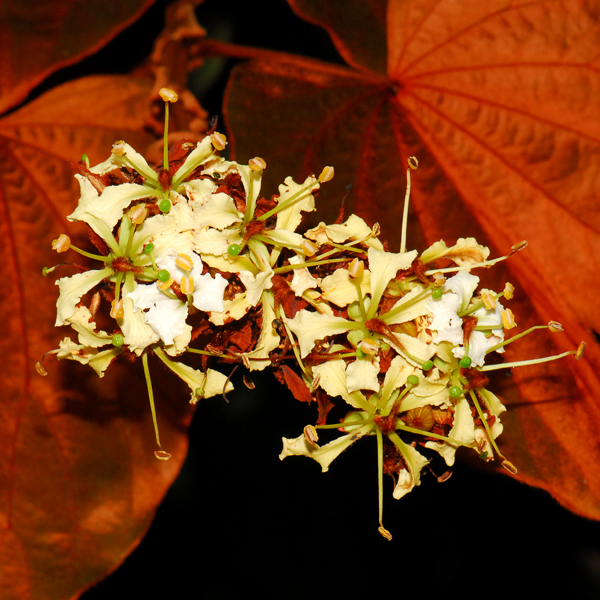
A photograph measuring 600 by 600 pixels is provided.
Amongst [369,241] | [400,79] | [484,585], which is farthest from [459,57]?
[484,585]

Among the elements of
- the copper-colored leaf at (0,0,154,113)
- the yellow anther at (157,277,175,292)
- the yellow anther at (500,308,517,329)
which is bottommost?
the yellow anther at (500,308,517,329)

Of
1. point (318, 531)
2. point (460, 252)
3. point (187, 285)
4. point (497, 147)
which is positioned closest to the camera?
Answer: point (187, 285)

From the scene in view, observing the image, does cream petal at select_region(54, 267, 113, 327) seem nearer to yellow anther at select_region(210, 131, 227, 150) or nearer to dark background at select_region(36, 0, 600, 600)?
yellow anther at select_region(210, 131, 227, 150)

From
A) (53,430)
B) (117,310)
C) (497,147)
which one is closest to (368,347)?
(117,310)

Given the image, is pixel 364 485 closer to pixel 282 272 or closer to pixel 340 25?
pixel 282 272

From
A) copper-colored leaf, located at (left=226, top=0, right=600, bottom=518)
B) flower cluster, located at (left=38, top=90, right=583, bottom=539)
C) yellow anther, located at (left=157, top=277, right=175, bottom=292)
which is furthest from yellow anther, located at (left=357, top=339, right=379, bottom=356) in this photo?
copper-colored leaf, located at (left=226, top=0, right=600, bottom=518)

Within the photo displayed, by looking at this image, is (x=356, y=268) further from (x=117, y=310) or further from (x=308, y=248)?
(x=117, y=310)
